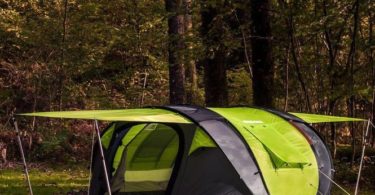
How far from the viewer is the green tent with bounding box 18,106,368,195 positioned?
232 inches

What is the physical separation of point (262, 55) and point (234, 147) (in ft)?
15.6

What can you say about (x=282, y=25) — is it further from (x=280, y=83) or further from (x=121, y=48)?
(x=121, y=48)

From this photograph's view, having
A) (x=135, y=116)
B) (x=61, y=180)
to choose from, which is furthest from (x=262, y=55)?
(x=135, y=116)

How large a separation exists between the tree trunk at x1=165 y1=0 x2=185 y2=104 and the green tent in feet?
12.6

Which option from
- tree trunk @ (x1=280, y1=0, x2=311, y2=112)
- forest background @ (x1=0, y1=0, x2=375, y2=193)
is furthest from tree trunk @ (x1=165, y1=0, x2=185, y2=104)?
tree trunk @ (x1=280, y1=0, x2=311, y2=112)

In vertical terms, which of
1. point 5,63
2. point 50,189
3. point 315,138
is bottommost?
point 50,189

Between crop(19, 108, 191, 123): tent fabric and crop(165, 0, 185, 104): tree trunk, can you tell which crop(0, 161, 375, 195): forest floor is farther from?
crop(19, 108, 191, 123): tent fabric

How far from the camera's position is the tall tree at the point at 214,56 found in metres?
11.0

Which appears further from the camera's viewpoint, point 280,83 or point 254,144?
point 280,83

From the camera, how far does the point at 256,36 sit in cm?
1034

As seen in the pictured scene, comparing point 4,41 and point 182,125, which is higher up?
point 4,41

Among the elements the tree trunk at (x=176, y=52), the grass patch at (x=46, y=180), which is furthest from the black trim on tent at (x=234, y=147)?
the tree trunk at (x=176, y=52)

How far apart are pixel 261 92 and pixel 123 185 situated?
12.0 feet

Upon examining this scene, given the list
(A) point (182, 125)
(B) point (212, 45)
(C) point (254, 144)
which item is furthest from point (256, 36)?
(C) point (254, 144)
